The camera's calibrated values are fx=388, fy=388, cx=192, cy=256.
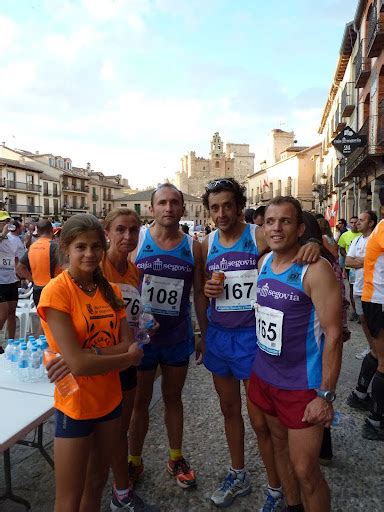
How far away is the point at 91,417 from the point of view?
6.12 feet

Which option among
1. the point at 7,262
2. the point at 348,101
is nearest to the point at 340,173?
the point at 348,101

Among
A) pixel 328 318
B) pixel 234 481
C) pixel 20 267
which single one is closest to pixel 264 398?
pixel 328 318

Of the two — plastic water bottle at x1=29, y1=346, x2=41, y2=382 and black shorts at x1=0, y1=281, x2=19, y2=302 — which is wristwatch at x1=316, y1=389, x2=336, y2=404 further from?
black shorts at x1=0, y1=281, x2=19, y2=302

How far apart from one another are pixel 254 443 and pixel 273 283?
189 centimetres

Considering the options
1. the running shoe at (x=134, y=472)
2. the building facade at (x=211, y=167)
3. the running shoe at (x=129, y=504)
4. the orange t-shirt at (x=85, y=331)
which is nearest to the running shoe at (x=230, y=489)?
the running shoe at (x=129, y=504)

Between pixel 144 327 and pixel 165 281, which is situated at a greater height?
pixel 165 281

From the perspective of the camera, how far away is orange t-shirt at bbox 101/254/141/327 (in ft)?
8.07

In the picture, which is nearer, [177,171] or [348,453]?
[348,453]

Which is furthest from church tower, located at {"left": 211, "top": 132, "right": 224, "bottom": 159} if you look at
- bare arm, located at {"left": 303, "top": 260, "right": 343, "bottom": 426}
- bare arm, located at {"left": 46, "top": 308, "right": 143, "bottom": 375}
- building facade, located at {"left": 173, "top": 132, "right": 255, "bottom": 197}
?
bare arm, located at {"left": 46, "top": 308, "right": 143, "bottom": 375}

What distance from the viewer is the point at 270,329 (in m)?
2.14

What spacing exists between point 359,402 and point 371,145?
1182cm

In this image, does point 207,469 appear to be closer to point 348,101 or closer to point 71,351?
point 71,351

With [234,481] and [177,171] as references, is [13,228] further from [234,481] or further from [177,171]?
[177,171]

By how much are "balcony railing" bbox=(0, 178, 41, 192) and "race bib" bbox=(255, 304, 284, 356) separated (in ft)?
150
